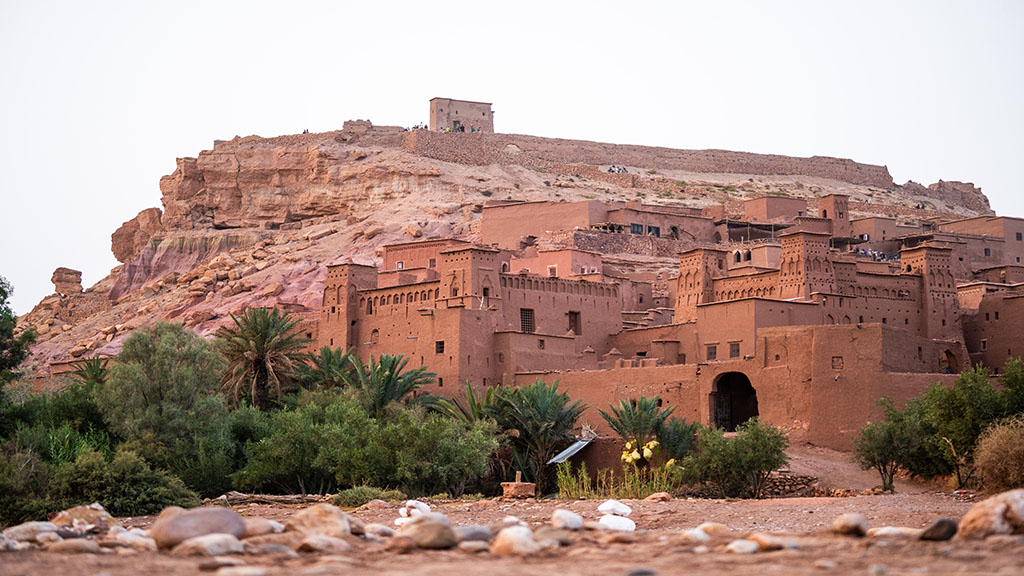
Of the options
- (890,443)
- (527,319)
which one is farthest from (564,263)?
(890,443)

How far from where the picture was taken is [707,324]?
3919 centimetres

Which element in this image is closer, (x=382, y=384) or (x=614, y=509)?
(x=614, y=509)

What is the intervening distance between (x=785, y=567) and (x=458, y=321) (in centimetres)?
2779

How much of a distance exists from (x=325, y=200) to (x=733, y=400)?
3900 cm

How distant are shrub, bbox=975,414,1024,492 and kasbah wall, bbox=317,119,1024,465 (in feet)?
30.3

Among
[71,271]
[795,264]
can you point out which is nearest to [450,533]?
[795,264]

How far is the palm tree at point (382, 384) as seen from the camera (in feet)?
112

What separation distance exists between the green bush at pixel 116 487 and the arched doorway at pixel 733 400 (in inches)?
614

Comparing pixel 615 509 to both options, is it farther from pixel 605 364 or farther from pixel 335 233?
pixel 335 233

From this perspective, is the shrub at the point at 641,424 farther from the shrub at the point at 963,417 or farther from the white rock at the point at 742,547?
the white rock at the point at 742,547

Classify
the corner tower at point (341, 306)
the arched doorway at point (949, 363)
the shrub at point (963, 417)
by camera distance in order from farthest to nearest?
1. the corner tower at point (341, 306)
2. the arched doorway at point (949, 363)
3. the shrub at point (963, 417)

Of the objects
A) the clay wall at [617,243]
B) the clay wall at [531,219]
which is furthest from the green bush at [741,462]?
A: the clay wall at [531,219]

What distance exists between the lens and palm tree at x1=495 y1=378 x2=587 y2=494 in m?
30.0

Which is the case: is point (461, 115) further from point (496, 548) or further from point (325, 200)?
point (496, 548)
